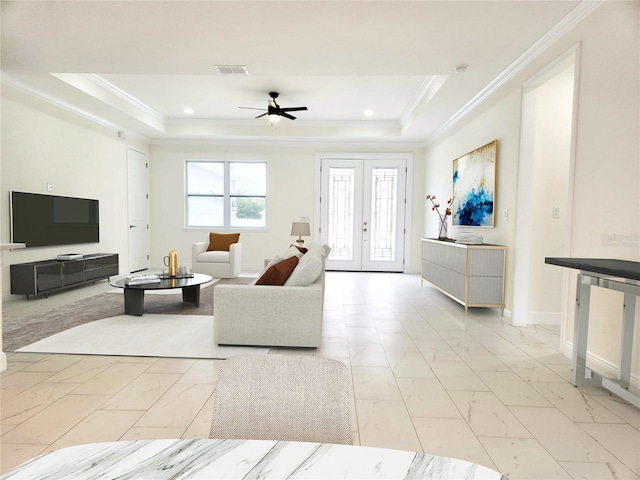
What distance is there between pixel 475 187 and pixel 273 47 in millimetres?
3224

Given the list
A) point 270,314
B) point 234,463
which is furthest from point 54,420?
point 234,463

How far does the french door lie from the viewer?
26.1 feet

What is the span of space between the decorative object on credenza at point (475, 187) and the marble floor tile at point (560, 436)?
2906 mm

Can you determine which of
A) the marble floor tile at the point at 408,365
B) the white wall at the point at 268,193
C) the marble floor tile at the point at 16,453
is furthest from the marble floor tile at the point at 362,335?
the white wall at the point at 268,193

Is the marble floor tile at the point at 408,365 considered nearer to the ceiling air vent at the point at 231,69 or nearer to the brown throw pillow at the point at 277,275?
the brown throw pillow at the point at 277,275

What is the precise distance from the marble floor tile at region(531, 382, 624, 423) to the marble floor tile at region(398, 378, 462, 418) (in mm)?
656

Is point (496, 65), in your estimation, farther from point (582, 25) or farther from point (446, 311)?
point (446, 311)

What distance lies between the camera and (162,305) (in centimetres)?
459

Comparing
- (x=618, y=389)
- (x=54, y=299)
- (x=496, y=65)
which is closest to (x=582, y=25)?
(x=496, y=65)

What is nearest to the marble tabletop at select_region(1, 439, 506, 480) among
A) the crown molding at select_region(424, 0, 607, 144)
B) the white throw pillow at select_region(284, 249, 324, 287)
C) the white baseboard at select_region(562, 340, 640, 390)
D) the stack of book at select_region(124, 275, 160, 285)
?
the white throw pillow at select_region(284, 249, 324, 287)

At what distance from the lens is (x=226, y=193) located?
8070 mm

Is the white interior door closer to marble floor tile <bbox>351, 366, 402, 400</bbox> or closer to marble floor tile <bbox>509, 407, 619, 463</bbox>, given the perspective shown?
marble floor tile <bbox>351, 366, 402, 400</bbox>

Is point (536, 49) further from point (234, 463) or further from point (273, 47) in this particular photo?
point (234, 463)

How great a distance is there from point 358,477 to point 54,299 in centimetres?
552
